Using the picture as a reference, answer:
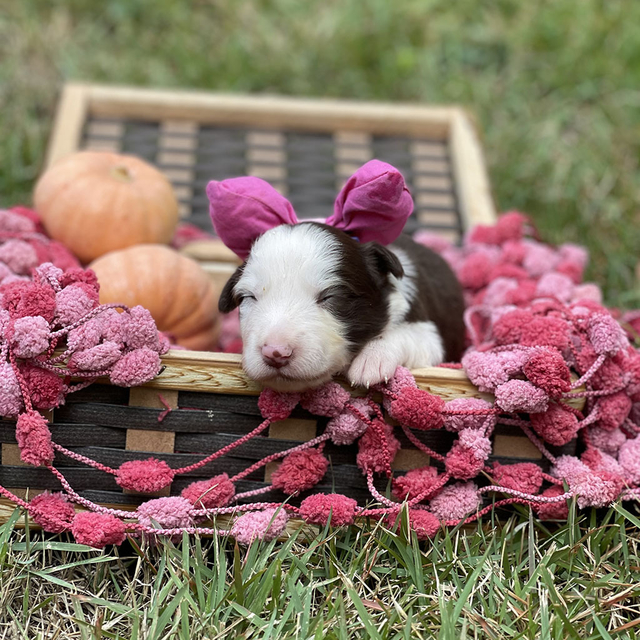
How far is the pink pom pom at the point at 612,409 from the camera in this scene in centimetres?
288

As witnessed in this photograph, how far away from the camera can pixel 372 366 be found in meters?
2.74

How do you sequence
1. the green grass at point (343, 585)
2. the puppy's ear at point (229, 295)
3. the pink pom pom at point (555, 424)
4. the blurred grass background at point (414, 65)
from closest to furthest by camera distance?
the green grass at point (343, 585) → the pink pom pom at point (555, 424) → the puppy's ear at point (229, 295) → the blurred grass background at point (414, 65)

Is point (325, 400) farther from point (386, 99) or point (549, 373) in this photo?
point (386, 99)

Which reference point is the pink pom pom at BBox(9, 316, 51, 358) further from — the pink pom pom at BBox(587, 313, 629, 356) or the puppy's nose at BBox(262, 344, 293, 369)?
the pink pom pom at BBox(587, 313, 629, 356)

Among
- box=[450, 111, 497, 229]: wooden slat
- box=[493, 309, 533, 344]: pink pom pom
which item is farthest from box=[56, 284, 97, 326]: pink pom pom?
box=[450, 111, 497, 229]: wooden slat

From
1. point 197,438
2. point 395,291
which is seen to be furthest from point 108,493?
point 395,291

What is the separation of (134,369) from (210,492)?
507 mm

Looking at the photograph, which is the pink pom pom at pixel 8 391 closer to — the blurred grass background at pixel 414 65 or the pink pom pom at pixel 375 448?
the pink pom pom at pixel 375 448

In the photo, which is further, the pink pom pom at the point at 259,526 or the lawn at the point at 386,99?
the pink pom pom at the point at 259,526

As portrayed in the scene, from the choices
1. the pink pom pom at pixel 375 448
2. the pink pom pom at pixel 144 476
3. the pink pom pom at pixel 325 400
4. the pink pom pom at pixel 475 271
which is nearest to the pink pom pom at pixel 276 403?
the pink pom pom at pixel 325 400

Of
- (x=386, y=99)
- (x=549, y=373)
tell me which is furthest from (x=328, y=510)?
(x=386, y=99)

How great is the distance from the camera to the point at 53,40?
7.16m

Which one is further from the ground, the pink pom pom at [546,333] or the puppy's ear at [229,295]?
the pink pom pom at [546,333]

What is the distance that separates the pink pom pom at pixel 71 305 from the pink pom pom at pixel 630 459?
2.00m
